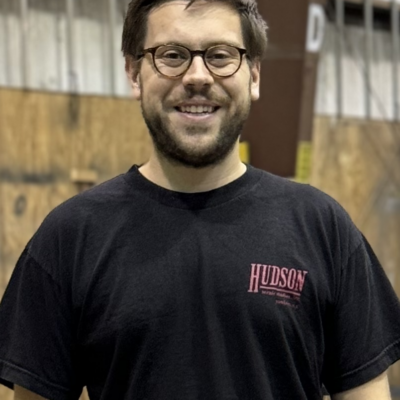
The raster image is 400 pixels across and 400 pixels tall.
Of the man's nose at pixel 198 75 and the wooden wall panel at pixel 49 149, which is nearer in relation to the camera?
the man's nose at pixel 198 75

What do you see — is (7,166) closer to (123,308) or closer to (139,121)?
(139,121)

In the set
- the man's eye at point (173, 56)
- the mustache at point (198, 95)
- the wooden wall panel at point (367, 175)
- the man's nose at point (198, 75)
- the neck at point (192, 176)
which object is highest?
the man's eye at point (173, 56)

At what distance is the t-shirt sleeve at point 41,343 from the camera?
150cm

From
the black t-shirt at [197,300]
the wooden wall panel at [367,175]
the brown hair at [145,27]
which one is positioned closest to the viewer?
the black t-shirt at [197,300]

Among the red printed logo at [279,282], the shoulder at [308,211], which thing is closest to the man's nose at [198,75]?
the shoulder at [308,211]

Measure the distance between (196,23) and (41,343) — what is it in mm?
640

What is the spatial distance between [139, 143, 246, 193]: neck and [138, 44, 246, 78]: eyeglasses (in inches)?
6.0

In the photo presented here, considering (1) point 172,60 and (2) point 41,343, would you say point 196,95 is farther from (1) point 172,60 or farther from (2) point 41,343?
(2) point 41,343

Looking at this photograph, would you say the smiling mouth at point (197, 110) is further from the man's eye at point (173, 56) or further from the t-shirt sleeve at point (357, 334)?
the t-shirt sleeve at point (357, 334)

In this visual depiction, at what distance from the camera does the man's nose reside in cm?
147

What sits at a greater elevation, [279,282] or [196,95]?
[196,95]

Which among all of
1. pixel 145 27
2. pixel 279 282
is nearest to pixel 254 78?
pixel 145 27

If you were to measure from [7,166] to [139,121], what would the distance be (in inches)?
23.6

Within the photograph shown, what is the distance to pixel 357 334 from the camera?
1.52 metres
